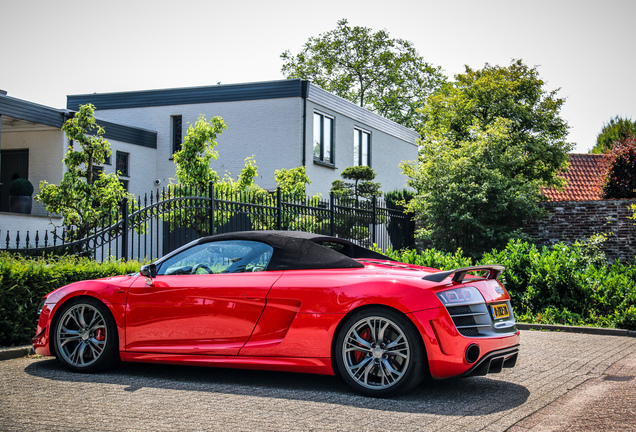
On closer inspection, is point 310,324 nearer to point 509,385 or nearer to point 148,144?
point 509,385

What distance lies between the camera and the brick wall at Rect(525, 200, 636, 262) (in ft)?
56.8

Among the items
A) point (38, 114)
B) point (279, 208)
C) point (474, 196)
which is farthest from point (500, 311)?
point (38, 114)

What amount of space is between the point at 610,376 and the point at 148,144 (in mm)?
22040

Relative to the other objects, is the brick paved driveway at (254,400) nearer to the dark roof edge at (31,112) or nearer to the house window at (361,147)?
the dark roof edge at (31,112)

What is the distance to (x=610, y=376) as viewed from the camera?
6289 millimetres

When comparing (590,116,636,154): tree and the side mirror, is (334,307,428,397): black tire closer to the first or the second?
the side mirror

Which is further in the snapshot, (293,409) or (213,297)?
(213,297)

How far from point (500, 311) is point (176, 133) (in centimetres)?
2220

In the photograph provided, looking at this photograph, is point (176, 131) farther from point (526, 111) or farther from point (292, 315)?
point (292, 315)

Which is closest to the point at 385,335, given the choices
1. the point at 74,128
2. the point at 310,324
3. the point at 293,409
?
the point at 310,324

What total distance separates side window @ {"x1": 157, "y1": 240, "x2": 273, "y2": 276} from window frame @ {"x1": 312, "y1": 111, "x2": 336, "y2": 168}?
19108mm

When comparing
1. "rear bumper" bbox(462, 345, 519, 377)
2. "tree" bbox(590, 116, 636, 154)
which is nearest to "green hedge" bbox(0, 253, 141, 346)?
"rear bumper" bbox(462, 345, 519, 377)

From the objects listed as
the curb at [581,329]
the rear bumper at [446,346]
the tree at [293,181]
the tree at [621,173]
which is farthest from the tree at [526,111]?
the rear bumper at [446,346]

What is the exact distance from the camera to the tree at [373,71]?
48594 millimetres
